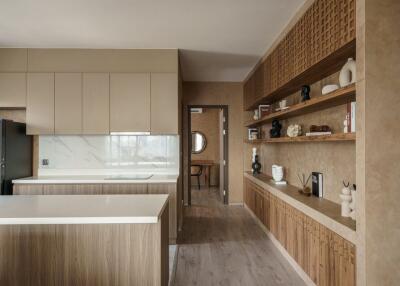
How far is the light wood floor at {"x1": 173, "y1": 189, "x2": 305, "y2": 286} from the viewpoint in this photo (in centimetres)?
258

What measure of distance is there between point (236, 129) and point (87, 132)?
3.11 meters

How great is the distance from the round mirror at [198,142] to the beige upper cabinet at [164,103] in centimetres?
487

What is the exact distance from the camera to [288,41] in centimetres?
297

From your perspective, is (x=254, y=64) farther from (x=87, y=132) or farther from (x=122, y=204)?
(x=122, y=204)

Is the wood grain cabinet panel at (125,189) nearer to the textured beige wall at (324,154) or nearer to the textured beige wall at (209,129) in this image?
the textured beige wall at (324,154)

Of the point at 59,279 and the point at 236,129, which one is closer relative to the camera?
the point at 59,279

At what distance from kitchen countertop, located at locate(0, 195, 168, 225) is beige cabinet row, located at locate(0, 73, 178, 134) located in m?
1.80

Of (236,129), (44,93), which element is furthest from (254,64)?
(44,93)

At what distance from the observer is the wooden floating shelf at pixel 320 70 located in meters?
2.00

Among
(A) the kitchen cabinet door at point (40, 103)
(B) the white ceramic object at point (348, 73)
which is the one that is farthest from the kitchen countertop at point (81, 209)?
(A) the kitchen cabinet door at point (40, 103)

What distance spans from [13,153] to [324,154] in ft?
12.8

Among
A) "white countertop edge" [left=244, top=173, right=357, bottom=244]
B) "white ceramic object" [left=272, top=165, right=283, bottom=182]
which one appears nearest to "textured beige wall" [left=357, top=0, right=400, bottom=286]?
"white countertop edge" [left=244, top=173, right=357, bottom=244]

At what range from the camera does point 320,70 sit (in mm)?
2508

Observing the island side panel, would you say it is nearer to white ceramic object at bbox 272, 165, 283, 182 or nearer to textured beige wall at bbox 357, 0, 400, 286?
textured beige wall at bbox 357, 0, 400, 286
